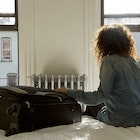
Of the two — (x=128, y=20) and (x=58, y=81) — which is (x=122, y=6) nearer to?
(x=128, y=20)

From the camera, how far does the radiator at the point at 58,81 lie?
11.7ft

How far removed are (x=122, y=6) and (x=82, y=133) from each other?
8.72 ft

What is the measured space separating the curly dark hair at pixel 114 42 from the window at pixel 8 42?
2.09 meters

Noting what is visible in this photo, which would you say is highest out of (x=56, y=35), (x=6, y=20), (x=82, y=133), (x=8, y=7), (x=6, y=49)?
(x=8, y=7)

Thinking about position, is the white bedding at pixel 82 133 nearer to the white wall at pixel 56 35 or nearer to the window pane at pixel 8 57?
the white wall at pixel 56 35

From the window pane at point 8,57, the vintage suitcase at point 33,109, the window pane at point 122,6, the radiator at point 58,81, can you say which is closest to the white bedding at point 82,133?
the vintage suitcase at point 33,109

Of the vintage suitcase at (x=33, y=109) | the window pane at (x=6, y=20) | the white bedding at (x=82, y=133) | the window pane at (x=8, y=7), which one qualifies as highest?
the window pane at (x=8, y=7)

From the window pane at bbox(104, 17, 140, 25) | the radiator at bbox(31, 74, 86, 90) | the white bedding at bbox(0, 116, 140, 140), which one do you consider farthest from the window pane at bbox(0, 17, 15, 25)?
the white bedding at bbox(0, 116, 140, 140)

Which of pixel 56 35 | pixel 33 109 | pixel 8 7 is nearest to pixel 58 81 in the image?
pixel 56 35

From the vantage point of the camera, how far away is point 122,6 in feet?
12.5

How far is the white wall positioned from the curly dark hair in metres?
1.77

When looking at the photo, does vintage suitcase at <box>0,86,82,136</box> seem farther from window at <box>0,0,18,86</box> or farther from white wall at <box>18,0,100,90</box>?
window at <box>0,0,18,86</box>

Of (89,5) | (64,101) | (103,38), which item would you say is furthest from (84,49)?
(64,101)

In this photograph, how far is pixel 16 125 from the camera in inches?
58.6
